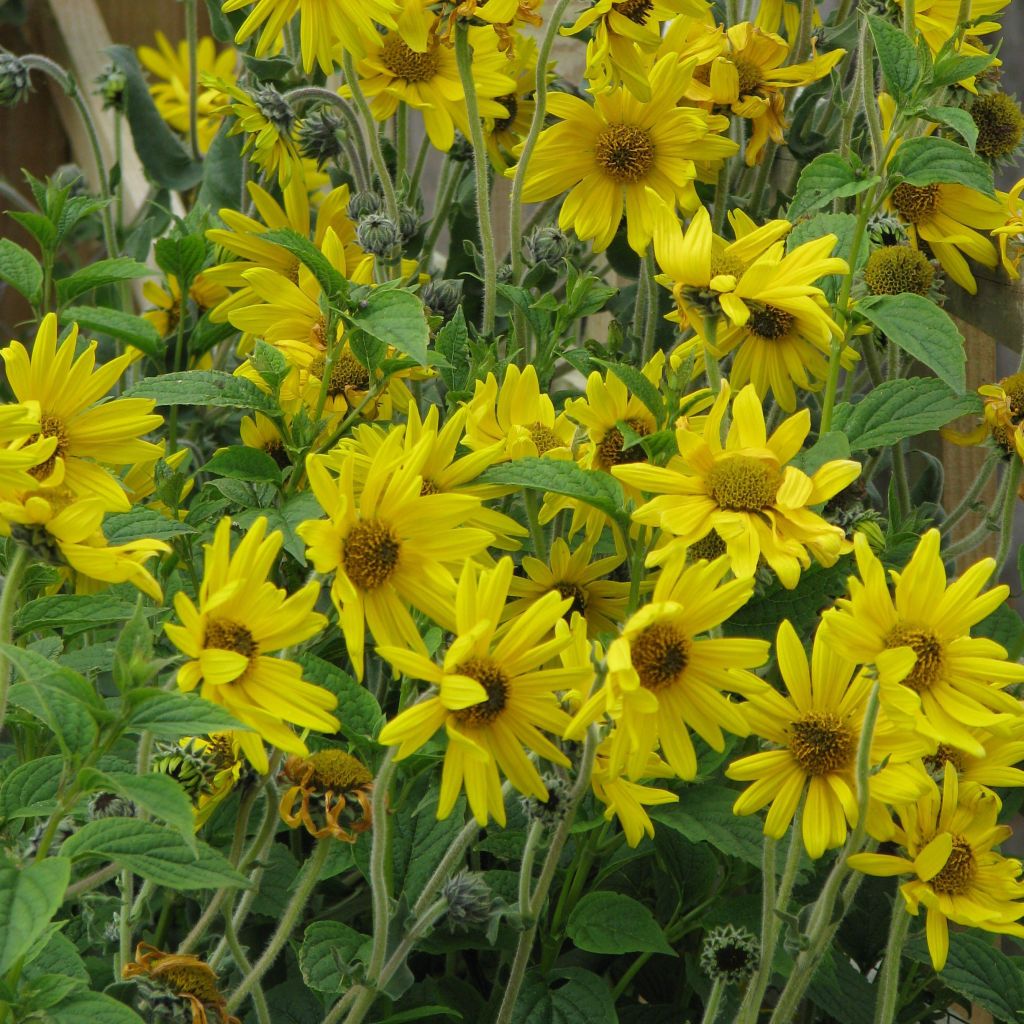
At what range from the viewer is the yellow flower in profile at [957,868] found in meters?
0.73

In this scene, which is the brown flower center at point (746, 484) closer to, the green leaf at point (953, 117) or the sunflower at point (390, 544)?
the sunflower at point (390, 544)

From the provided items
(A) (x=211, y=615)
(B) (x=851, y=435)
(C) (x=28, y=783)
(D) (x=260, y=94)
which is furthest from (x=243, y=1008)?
(D) (x=260, y=94)

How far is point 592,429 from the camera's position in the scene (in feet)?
2.73

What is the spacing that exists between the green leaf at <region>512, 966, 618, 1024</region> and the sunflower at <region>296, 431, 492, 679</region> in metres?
0.28

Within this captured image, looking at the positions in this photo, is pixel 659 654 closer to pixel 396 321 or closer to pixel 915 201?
pixel 396 321

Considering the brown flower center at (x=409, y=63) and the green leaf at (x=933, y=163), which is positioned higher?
the green leaf at (x=933, y=163)

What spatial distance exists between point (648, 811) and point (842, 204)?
48 centimetres

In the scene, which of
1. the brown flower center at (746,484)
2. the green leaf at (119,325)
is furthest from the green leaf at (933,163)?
the green leaf at (119,325)

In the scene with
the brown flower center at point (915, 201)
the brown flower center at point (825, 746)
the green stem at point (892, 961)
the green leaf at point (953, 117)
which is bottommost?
the green stem at point (892, 961)

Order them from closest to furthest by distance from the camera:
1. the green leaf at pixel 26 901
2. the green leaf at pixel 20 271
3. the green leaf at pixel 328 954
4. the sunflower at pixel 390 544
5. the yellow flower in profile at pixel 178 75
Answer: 1. the green leaf at pixel 26 901
2. the sunflower at pixel 390 544
3. the green leaf at pixel 328 954
4. the green leaf at pixel 20 271
5. the yellow flower in profile at pixel 178 75

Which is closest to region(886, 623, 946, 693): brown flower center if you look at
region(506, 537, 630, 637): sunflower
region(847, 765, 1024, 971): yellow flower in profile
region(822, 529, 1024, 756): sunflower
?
region(822, 529, 1024, 756): sunflower

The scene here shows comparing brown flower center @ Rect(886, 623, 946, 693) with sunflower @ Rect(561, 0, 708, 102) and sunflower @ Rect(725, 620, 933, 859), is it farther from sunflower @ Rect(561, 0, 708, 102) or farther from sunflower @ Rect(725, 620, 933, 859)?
sunflower @ Rect(561, 0, 708, 102)

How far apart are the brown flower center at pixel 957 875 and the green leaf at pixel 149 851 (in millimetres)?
366

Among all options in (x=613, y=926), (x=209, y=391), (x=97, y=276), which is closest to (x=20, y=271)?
(x=97, y=276)
